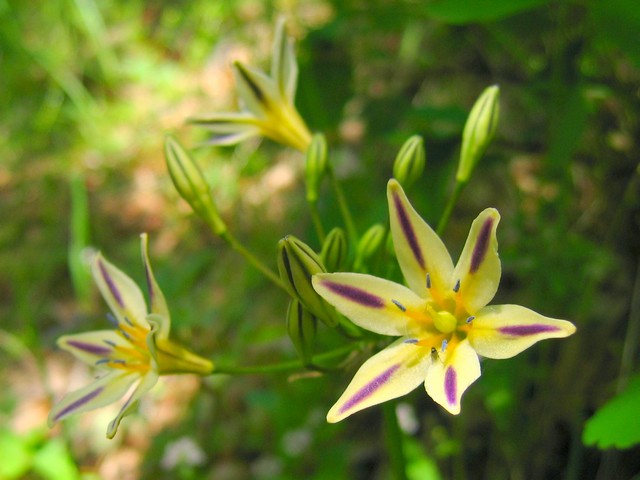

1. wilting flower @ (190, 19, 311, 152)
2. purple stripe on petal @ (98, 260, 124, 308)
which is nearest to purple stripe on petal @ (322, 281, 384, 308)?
purple stripe on petal @ (98, 260, 124, 308)

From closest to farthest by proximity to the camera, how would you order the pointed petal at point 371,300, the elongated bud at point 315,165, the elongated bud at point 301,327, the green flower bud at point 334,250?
the pointed petal at point 371,300
the elongated bud at point 301,327
the green flower bud at point 334,250
the elongated bud at point 315,165

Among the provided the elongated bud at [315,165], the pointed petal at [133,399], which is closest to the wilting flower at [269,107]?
the elongated bud at [315,165]

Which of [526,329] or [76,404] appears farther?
[76,404]

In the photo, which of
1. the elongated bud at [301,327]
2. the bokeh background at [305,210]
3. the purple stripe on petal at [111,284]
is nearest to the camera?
the elongated bud at [301,327]

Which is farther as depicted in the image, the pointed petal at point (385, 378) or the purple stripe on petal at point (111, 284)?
the purple stripe on petal at point (111, 284)

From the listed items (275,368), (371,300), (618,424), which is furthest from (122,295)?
(618,424)

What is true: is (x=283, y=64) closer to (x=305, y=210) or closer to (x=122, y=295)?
(x=122, y=295)

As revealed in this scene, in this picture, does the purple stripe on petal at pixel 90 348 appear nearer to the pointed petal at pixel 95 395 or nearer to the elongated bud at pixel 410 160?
the pointed petal at pixel 95 395
